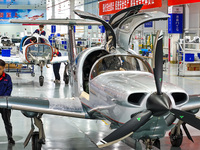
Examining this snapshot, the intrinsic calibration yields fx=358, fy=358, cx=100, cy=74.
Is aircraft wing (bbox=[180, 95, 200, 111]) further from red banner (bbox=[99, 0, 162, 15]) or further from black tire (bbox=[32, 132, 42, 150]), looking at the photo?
red banner (bbox=[99, 0, 162, 15])

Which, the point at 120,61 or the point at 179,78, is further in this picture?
the point at 179,78

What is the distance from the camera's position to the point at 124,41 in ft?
21.9

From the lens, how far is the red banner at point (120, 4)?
617 inches

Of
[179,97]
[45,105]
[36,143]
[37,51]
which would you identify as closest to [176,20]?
[37,51]

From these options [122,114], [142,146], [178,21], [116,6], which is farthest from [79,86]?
[178,21]

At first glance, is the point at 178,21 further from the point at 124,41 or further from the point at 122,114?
the point at 122,114

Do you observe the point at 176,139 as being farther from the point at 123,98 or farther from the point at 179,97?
the point at 123,98

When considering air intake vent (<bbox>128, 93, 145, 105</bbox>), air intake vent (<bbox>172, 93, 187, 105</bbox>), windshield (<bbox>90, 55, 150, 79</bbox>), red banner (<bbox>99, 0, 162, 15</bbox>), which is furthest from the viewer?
red banner (<bbox>99, 0, 162, 15</bbox>)

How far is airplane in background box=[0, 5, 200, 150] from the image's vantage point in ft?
15.4

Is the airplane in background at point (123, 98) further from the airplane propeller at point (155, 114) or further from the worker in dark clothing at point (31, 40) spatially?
the worker in dark clothing at point (31, 40)

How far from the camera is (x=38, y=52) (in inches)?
584

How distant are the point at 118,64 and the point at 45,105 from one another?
1.46m

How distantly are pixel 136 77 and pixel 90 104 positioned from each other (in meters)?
1.06

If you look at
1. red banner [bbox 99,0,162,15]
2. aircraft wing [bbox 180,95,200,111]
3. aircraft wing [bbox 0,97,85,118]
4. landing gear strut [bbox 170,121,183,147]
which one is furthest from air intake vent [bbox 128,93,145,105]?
red banner [bbox 99,0,162,15]
